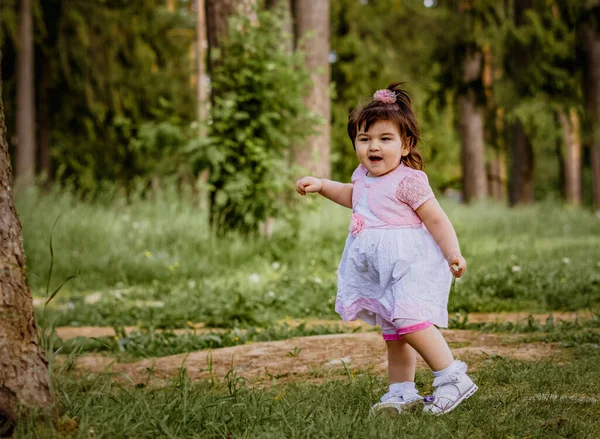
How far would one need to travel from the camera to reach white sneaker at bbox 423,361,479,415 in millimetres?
3166

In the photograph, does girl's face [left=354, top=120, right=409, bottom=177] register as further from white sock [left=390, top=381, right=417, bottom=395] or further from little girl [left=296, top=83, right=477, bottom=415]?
white sock [left=390, top=381, right=417, bottom=395]

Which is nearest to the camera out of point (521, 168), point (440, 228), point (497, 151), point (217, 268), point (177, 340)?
point (440, 228)

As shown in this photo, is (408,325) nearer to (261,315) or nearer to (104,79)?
(261,315)

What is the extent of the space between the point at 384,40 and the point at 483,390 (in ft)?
64.3

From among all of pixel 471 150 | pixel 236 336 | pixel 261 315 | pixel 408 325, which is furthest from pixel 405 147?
pixel 471 150

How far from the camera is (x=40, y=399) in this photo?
266cm

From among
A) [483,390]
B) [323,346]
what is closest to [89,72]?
[323,346]

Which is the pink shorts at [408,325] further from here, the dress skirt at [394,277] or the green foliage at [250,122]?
the green foliage at [250,122]

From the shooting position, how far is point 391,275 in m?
3.26

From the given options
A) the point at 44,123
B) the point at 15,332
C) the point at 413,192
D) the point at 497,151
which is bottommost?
the point at 15,332

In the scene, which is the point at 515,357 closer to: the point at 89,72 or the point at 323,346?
the point at 323,346

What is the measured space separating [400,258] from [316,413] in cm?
74

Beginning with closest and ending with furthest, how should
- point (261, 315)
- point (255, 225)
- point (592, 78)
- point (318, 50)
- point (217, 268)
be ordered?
1. point (261, 315)
2. point (217, 268)
3. point (255, 225)
4. point (318, 50)
5. point (592, 78)

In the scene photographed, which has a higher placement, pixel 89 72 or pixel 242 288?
pixel 89 72
